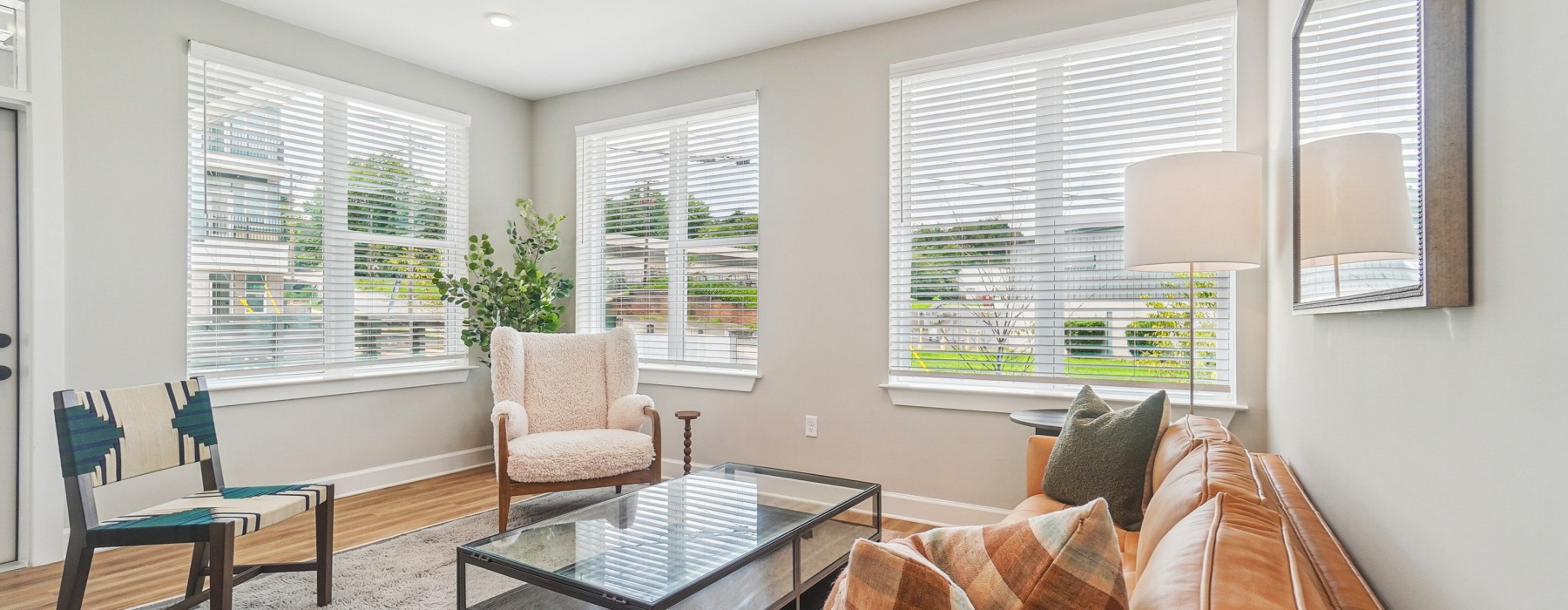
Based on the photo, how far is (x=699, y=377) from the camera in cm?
415

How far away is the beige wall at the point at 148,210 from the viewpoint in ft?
9.59

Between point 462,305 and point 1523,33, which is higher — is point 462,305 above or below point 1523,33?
below

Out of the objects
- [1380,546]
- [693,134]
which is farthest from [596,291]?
[1380,546]

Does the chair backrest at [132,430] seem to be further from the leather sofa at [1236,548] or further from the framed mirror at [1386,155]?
the framed mirror at [1386,155]

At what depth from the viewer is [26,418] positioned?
279 centimetres

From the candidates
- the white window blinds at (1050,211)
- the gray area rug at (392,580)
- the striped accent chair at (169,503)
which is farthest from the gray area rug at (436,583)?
the white window blinds at (1050,211)

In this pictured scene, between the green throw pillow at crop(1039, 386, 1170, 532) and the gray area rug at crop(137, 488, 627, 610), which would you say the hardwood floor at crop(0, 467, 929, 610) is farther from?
the green throw pillow at crop(1039, 386, 1170, 532)

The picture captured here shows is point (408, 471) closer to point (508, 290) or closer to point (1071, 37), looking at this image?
point (508, 290)

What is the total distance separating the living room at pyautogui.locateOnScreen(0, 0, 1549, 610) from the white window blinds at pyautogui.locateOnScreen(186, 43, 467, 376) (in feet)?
0.06

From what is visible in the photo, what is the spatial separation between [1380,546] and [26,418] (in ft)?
13.9

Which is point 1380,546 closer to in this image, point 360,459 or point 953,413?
point 953,413

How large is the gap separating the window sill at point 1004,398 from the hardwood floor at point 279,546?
1.91 feet

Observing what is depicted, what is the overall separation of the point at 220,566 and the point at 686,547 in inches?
49.4

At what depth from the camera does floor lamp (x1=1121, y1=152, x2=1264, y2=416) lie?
214 centimetres
